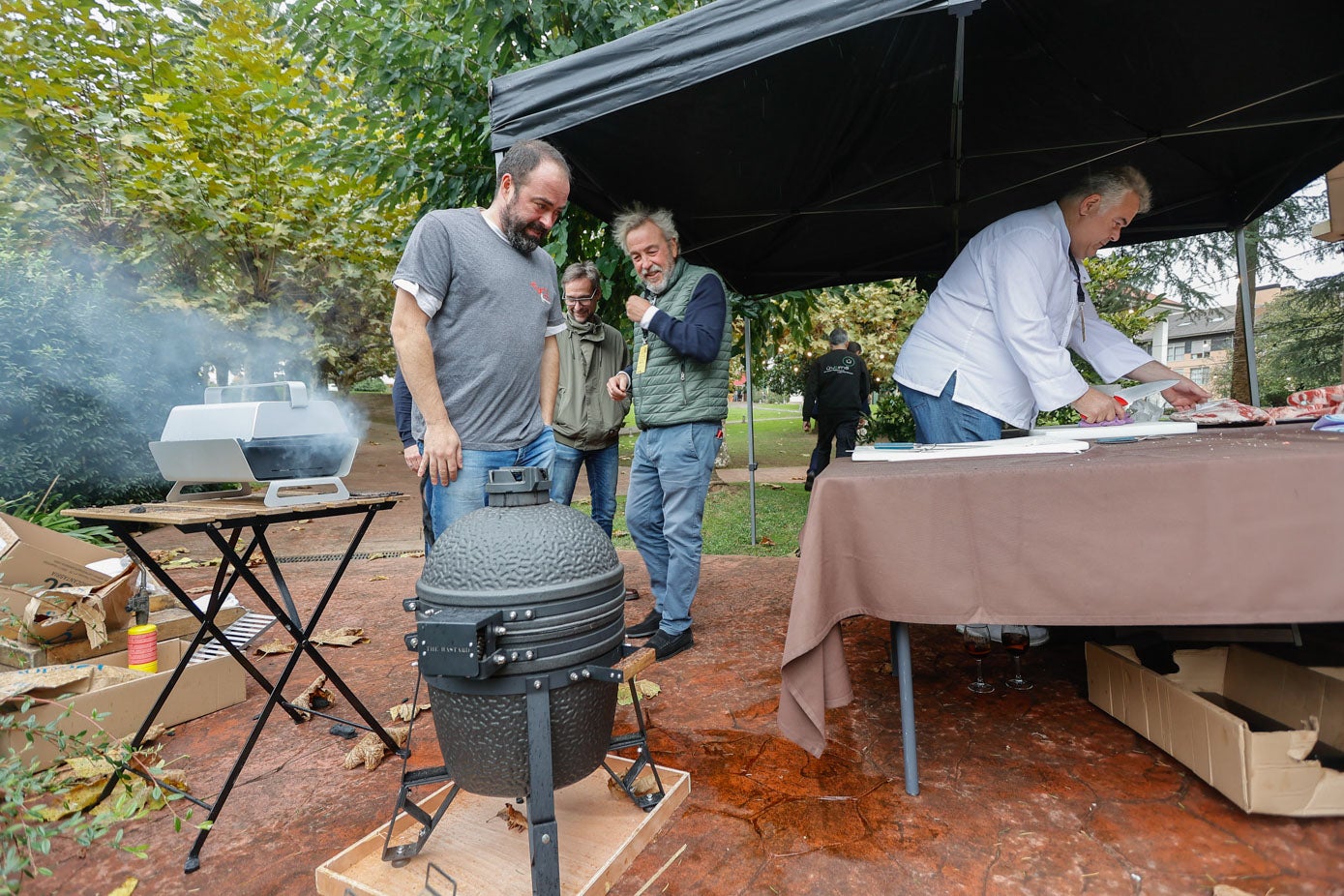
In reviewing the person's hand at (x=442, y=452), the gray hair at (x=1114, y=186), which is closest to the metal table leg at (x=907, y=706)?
the person's hand at (x=442, y=452)

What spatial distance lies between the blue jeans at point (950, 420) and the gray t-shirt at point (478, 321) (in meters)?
1.69

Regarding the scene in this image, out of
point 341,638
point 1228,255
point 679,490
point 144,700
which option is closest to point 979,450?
point 679,490

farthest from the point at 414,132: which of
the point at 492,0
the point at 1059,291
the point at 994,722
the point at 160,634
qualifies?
the point at 994,722

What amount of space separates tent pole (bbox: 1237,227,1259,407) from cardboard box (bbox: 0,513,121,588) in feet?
21.8

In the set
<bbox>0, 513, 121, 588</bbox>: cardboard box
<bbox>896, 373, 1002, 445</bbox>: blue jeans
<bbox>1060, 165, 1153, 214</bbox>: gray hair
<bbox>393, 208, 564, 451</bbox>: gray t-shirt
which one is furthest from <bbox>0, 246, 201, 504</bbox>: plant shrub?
<bbox>1060, 165, 1153, 214</bbox>: gray hair

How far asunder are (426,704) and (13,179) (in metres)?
8.20

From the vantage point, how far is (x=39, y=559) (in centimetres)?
293

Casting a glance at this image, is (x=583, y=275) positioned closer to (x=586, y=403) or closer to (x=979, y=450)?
(x=586, y=403)

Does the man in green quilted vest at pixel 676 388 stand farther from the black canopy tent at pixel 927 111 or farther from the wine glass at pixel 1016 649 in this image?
the wine glass at pixel 1016 649

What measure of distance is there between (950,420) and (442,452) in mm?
2024

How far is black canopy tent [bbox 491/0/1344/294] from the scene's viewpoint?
238 cm

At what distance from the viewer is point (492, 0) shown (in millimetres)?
3826

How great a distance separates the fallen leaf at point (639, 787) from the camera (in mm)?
1792

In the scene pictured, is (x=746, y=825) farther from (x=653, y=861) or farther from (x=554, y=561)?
(x=554, y=561)
